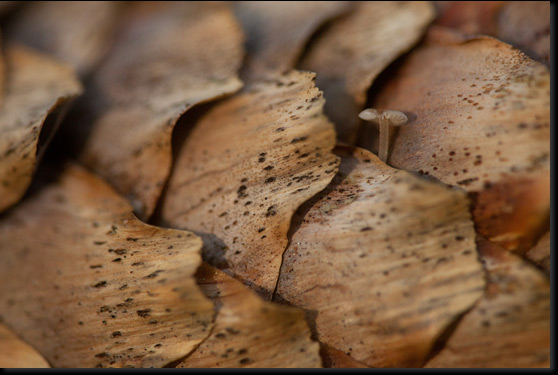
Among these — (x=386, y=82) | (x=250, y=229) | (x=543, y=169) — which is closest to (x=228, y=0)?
(x=386, y=82)

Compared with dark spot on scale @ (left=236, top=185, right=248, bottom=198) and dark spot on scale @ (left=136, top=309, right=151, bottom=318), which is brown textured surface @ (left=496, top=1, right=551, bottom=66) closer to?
dark spot on scale @ (left=236, top=185, right=248, bottom=198)

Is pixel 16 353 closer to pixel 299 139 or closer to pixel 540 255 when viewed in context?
pixel 299 139

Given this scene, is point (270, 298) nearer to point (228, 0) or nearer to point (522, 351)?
point (522, 351)

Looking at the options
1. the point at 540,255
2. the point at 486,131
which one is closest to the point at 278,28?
the point at 486,131

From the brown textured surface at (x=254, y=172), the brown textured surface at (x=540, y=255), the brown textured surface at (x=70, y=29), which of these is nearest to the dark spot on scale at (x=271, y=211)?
the brown textured surface at (x=254, y=172)

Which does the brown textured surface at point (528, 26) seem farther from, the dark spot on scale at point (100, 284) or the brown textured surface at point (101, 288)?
the dark spot on scale at point (100, 284)

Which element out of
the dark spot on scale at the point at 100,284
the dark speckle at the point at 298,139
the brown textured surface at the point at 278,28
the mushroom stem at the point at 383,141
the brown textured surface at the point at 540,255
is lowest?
the brown textured surface at the point at 540,255

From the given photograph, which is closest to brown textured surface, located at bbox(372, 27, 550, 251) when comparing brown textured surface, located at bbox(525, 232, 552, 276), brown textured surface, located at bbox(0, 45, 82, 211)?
brown textured surface, located at bbox(525, 232, 552, 276)

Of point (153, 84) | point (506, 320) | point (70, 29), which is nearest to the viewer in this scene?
point (506, 320)
